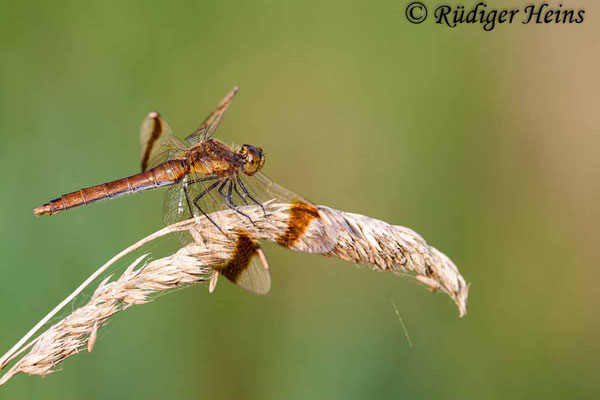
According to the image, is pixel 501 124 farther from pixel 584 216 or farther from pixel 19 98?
pixel 19 98

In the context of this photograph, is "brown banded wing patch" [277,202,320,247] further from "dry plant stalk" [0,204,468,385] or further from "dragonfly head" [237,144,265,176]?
"dragonfly head" [237,144,265,176]

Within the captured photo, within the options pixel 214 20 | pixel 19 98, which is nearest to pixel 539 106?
pixel 214 20

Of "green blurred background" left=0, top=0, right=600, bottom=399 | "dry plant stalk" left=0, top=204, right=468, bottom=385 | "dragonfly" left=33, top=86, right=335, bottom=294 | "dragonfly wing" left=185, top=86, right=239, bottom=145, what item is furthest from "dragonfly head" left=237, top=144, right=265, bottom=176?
"green blurred background" left=0, top=0, right=600, bottom=399

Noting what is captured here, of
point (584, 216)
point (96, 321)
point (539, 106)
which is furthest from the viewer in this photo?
point (539, 106)

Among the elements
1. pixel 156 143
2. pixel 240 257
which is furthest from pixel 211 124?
pixel 240 257

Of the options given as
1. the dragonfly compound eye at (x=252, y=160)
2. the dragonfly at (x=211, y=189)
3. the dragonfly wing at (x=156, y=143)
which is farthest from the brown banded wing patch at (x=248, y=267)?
the dragonfly wing at (x=156, y=143)

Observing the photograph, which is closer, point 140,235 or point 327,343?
point 327,343

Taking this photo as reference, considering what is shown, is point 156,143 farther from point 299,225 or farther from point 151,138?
point 299,225
